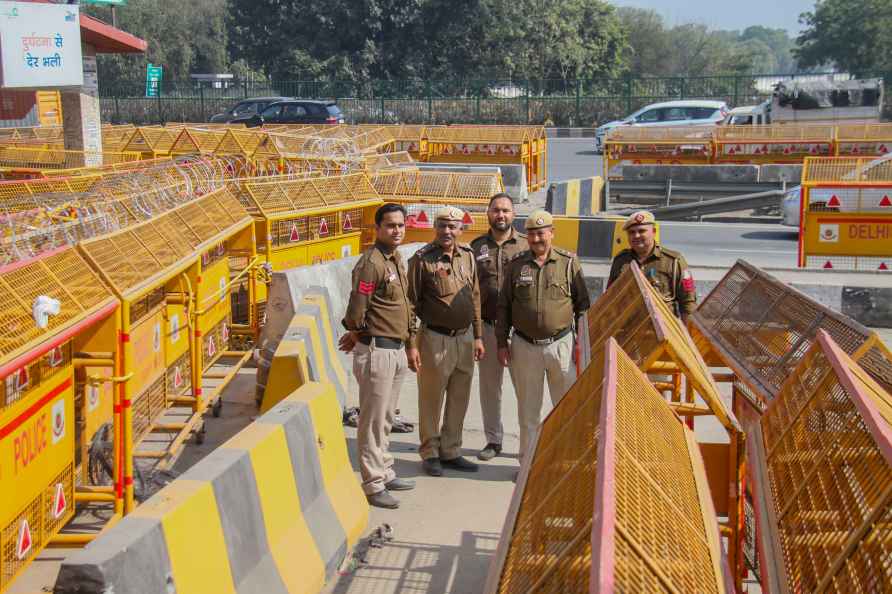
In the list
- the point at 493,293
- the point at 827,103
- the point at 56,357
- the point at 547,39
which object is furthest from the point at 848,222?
the point at 547,39

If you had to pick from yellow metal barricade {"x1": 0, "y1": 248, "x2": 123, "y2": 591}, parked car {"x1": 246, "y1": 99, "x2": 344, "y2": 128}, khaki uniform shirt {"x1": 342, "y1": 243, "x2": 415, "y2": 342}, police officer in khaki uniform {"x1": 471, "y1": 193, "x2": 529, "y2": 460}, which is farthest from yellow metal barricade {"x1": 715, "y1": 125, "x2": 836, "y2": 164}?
yellow metal barricade {"x1": 0, "y1": 248, "x2": 123, "y2": 591}

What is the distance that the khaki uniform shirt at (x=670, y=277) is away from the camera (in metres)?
8.01

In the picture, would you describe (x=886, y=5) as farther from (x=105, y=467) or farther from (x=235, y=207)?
(x=105, y=467)

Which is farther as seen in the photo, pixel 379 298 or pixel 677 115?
pixel 677 115

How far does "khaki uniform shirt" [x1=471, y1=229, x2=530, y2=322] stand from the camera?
816cm

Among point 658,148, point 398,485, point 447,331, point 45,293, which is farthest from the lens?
point 658,148

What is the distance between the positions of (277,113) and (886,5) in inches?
1883

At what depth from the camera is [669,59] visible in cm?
9594

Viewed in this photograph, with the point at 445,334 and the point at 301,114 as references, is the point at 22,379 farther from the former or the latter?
the point at 301,114

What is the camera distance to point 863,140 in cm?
2397

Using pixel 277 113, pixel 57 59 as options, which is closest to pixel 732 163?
pixel 57 59

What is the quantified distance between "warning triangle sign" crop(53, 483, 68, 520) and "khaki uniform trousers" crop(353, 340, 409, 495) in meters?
1.92

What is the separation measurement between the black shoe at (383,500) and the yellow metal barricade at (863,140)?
19628 millimetres

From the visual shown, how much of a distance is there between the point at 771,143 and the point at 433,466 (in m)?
19.1
